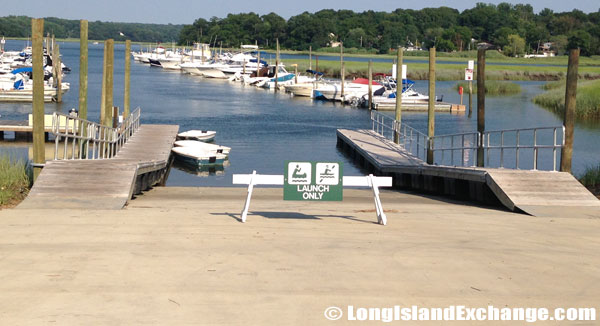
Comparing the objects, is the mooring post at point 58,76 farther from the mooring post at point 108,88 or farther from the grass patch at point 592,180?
the grass patch at point 592,180

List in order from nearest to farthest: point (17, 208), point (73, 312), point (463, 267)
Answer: point (73, 312) → point (463, 267) → point (17, 208)

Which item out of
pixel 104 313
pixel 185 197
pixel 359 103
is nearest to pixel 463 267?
pixel 104 313

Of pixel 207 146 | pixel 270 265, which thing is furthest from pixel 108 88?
pixel 270 265

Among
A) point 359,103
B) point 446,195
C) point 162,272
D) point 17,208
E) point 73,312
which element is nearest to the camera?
point 73,312

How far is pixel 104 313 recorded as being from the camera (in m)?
8.40

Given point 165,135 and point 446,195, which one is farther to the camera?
point 165,135

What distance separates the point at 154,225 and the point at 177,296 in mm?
4410

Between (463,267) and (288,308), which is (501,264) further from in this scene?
(288,308)

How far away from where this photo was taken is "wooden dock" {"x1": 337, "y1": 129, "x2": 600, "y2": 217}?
56.1 feet

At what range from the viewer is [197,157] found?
3425 centimetres
